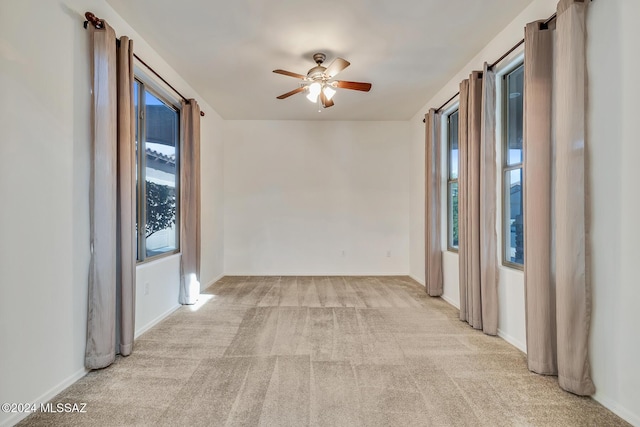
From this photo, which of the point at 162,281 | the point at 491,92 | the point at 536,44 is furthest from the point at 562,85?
the point at 162,281

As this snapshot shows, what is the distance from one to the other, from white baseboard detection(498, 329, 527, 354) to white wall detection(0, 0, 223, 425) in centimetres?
334

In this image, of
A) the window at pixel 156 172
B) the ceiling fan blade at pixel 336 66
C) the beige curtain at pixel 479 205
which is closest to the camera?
the ceiling fan blade at pixel 336 66

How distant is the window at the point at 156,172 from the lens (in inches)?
126

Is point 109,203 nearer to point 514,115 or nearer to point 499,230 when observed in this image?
point 499,230

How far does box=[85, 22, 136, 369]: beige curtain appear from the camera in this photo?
225cm

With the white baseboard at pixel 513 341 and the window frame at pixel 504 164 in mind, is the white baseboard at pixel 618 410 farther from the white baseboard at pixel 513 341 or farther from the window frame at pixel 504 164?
the window frame at pixel 504 164

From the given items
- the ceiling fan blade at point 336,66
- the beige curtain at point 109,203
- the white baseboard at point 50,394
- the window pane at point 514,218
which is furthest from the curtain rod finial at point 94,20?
the window pane at point 514,218

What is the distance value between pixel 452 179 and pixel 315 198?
236 cm

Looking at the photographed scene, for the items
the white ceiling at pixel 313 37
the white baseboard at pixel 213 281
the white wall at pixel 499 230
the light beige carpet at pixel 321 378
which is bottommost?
the light beige carpet at pixel 321 378

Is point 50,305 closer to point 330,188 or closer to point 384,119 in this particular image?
point 330,188

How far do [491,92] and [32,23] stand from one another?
3.47 metres

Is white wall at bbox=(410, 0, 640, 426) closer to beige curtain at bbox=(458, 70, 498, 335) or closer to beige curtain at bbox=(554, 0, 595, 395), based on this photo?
beige curtain at bbox=(554, 0, 595, 395)

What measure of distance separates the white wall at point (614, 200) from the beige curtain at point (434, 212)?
2.37 meters

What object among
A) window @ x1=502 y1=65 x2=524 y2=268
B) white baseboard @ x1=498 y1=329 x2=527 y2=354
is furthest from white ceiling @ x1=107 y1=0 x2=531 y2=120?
white baseboard @ x1=498 y1=329 x2=527 y2=354
